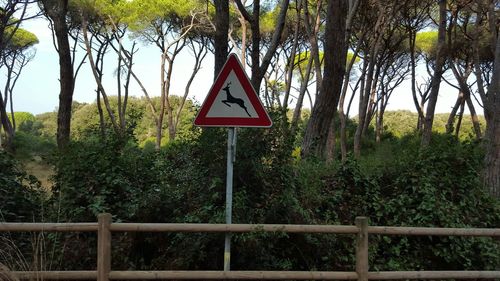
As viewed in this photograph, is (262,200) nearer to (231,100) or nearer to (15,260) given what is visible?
(231,100)

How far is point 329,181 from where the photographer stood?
6.29m

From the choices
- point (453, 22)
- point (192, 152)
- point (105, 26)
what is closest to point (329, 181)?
point (192, 152)

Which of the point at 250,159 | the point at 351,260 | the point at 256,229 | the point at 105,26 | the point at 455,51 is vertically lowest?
the point at 351,260

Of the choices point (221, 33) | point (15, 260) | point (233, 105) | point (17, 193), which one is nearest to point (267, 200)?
point (233, 105)

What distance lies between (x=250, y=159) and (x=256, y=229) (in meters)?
1.02

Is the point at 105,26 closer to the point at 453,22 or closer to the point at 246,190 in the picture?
the point at 453,22

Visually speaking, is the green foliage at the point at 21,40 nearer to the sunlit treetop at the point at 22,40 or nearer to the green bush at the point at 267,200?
the sunlit treetop at the point at 22,40

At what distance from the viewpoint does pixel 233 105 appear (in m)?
4.35

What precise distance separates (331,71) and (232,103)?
4.30 meters

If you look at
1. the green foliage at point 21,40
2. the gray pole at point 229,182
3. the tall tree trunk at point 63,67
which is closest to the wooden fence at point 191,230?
the gray pole at point 229,182

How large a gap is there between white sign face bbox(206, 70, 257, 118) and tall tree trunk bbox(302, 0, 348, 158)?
397cm

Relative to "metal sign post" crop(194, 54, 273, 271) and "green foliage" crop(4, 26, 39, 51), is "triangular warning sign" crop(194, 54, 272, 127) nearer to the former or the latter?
"metal sign post" crop(194, 54, 273, 271)

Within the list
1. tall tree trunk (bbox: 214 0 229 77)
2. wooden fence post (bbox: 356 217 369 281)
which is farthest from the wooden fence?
tall tree trunk (bbox: 214 0 229 77)

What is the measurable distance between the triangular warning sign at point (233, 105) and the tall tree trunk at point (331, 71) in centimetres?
394
